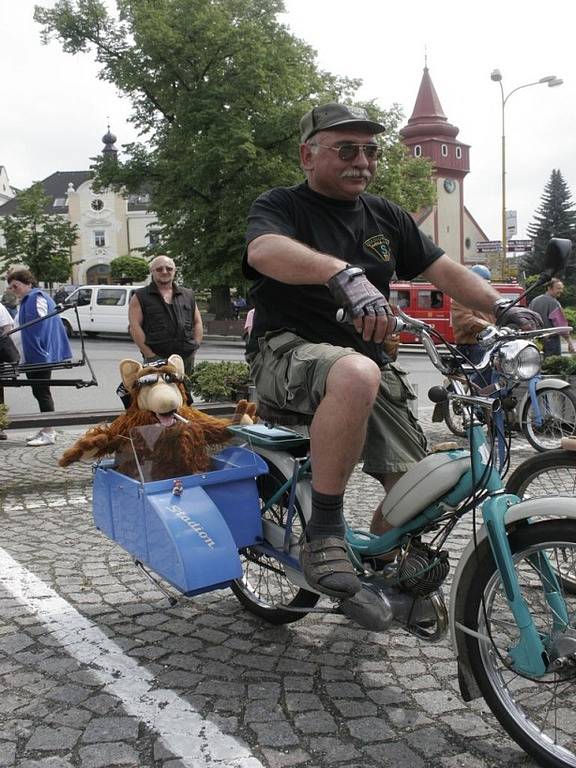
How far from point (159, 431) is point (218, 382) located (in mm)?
6088

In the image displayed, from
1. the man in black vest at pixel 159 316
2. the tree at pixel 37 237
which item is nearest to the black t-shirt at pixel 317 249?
the man in black vest at pixel 159 316

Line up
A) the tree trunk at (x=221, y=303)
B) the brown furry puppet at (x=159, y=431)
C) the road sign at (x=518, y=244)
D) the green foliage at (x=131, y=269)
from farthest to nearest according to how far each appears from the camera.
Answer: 1. the green foliage at (x=131, y=269)
2. the tree trunk at (x=221, y=303)
3. the road sign at (x=518, y=244)
4. the brown furry puppet at (x=159, y=431)

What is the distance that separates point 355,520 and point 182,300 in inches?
134

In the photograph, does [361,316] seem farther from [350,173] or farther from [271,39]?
[271,39]

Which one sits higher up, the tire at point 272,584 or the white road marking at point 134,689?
the tire at point 272,584

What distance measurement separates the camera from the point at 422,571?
9.11 feet

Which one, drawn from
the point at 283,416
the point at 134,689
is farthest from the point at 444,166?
the point at 134,689

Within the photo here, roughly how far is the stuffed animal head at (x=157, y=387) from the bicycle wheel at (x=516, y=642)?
159 cm

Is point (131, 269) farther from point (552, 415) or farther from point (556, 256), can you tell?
point (556, 256)

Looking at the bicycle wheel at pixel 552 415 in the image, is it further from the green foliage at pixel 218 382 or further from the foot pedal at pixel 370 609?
the foot pedal at pixel 370 609

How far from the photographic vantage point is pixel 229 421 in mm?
3779

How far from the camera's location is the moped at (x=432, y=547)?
2.44 meters

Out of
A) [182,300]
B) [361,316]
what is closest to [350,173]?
[361,316]

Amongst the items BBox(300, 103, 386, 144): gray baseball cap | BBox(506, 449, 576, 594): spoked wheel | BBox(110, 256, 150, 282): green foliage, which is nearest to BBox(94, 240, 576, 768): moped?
BBox(300, 103, 386, 144): gray baseball cap
